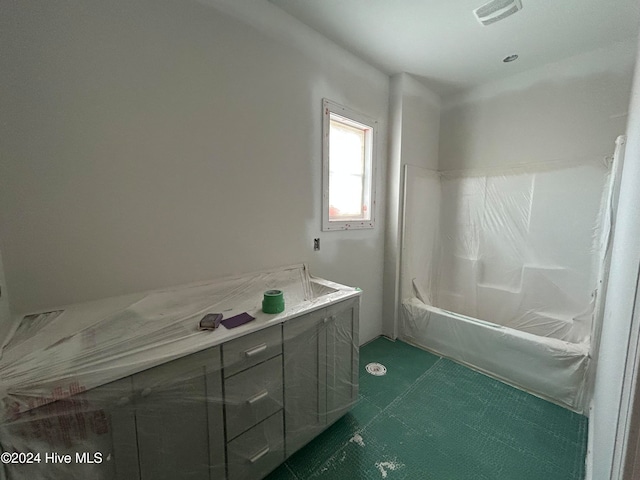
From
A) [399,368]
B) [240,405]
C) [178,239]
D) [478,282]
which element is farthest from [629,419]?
[478,282]

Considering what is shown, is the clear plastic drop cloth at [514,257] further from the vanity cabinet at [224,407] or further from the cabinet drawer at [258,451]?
the cabinet drawer at [258,451]

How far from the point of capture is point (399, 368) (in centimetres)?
212

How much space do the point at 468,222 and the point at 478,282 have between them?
66cm

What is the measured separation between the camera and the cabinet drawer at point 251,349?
1.04m

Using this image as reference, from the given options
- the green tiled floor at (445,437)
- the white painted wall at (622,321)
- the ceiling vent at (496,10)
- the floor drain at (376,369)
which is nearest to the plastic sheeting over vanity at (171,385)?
the green tiled floor at (445,437)

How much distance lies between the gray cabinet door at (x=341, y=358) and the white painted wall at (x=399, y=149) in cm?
111

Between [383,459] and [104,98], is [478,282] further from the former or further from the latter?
[104,98]

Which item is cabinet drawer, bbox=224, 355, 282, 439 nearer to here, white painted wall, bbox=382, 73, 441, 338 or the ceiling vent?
white painted wall, bbox=382, 73, 441, 338

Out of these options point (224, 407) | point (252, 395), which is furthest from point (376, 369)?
point (224, 407)

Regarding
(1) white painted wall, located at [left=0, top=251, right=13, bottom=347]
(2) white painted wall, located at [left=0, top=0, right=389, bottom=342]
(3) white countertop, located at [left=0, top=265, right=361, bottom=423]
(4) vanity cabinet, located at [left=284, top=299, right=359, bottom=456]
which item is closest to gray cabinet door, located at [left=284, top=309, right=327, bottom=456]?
(4) vanity cabinet, located at [left=284, top=299, right=359, bottom=456]

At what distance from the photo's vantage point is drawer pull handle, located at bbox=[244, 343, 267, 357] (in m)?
1.09

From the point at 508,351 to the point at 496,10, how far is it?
2.41 m

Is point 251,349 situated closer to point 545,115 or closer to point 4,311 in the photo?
point 4,311

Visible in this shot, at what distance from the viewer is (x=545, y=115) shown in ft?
7.32
